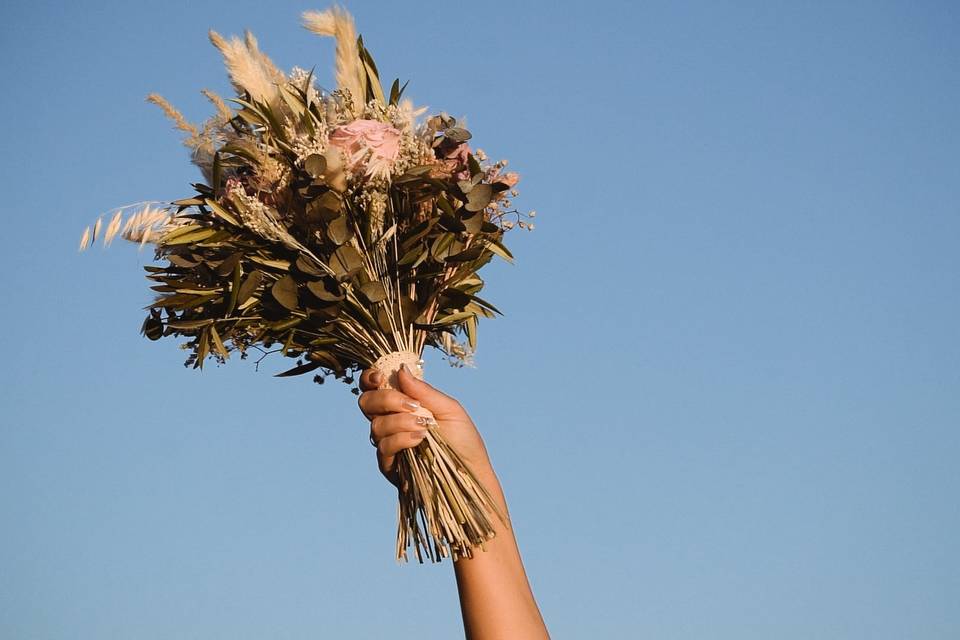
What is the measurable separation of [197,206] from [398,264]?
0.90 metres

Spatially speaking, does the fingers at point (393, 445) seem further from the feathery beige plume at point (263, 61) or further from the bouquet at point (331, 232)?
the feathery beige plume at point (263, 61)

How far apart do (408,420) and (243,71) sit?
1.63m

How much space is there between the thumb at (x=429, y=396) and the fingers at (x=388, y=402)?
0.09ft

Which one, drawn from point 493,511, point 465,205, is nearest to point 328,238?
point 465,205

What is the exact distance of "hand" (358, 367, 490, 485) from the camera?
3.62 meters

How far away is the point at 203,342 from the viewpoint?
13.3 feet

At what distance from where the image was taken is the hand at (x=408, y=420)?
3.62m

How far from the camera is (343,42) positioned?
425 centimetres

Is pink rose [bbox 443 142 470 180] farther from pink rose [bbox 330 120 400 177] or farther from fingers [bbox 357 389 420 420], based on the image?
fingers [bbox 357 389 420 420]

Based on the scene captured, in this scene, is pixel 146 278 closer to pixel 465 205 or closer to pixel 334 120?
pixel 334 120

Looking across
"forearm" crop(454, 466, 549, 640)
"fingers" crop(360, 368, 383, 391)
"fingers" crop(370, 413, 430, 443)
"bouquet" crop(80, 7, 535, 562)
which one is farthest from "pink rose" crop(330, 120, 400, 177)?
"forearm" crop(454, 466, 549, 640)

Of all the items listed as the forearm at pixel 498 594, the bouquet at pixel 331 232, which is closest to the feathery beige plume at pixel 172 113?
the bouquet at pixel 331 232

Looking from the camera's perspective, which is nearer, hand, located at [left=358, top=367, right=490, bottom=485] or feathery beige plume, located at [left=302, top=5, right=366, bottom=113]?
hand, located at [left=358, top=367, right=490, bottom=485]

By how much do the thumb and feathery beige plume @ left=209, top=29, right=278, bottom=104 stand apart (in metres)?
1.30
